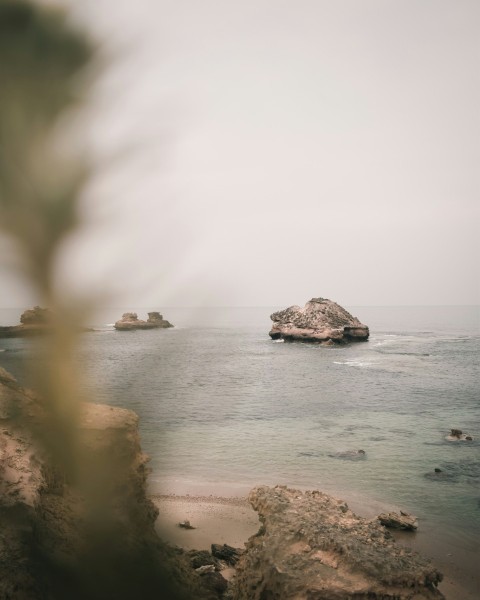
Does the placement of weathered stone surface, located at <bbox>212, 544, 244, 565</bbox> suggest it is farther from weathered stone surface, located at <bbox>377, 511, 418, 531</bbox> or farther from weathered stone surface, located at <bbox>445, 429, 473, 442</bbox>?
weathered stone surface, located at <bbox>445, 429, 473, 442</bbox>

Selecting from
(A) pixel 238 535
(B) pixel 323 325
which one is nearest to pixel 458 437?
(A) pixel 238 535

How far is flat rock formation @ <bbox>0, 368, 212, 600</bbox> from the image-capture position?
2.22 metres

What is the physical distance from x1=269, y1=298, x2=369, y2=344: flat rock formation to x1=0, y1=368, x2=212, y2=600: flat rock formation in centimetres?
7213

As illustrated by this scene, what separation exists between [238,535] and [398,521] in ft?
15.6

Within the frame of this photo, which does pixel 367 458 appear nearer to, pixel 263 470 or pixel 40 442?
pixel 263 470

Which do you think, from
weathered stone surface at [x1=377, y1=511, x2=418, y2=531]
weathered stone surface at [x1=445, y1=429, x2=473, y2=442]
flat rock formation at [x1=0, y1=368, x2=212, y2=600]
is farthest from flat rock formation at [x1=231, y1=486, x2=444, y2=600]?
weathered stone surface at [x1=445, y1=429, x2=473, y2=442]

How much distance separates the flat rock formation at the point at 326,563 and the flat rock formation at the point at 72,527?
2.64 meters

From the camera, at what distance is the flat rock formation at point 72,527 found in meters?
2.22

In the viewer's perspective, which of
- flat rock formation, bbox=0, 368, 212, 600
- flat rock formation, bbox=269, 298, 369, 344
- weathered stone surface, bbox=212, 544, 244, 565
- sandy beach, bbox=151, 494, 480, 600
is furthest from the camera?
flat rock formation, bbox=269, 298, 369, 344

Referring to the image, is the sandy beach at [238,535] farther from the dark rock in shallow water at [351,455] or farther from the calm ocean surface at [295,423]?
the dark rock in shallow water at [351,455]

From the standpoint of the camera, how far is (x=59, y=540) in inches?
96.9

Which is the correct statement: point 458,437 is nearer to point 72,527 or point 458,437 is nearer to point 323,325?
point 72,527

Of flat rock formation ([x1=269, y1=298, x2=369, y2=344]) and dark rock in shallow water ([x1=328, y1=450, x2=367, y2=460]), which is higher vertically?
flat rock formation ([x1=269, y1=298, x2=369, y2=344])

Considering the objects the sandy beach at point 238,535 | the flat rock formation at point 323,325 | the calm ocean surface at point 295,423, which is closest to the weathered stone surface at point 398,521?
the sandy beach at point 238,535
